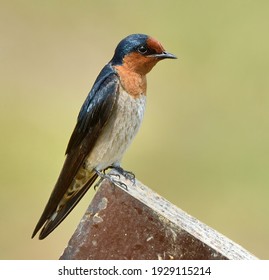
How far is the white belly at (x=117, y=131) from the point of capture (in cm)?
422

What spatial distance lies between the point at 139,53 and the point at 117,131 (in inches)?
12.7

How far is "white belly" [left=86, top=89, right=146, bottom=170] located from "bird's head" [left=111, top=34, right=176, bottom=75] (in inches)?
4.8

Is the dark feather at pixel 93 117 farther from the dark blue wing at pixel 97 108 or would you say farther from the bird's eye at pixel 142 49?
the bird's eye at pixel 142 49

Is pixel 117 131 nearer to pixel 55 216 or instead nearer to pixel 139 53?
pixel 139 53

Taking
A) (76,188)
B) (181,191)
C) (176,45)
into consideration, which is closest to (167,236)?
(76,188)

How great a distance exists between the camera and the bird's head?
4207 millimetres

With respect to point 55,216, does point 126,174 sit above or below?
above

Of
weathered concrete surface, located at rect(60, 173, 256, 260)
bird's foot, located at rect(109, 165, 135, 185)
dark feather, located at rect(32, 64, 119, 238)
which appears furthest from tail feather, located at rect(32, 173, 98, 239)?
weathered concrete surface, located at rect(60, 173, 256, 260)


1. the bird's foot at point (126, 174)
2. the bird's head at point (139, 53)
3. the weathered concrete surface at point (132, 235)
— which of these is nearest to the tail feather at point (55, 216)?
the bird's foot at point (126, 174)

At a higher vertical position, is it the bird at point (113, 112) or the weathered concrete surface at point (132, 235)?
the bird at point (113, 112)

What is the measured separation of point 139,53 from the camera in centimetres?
423

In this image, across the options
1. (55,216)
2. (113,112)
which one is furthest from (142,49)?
(55,216)

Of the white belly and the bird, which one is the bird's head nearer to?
the bird
